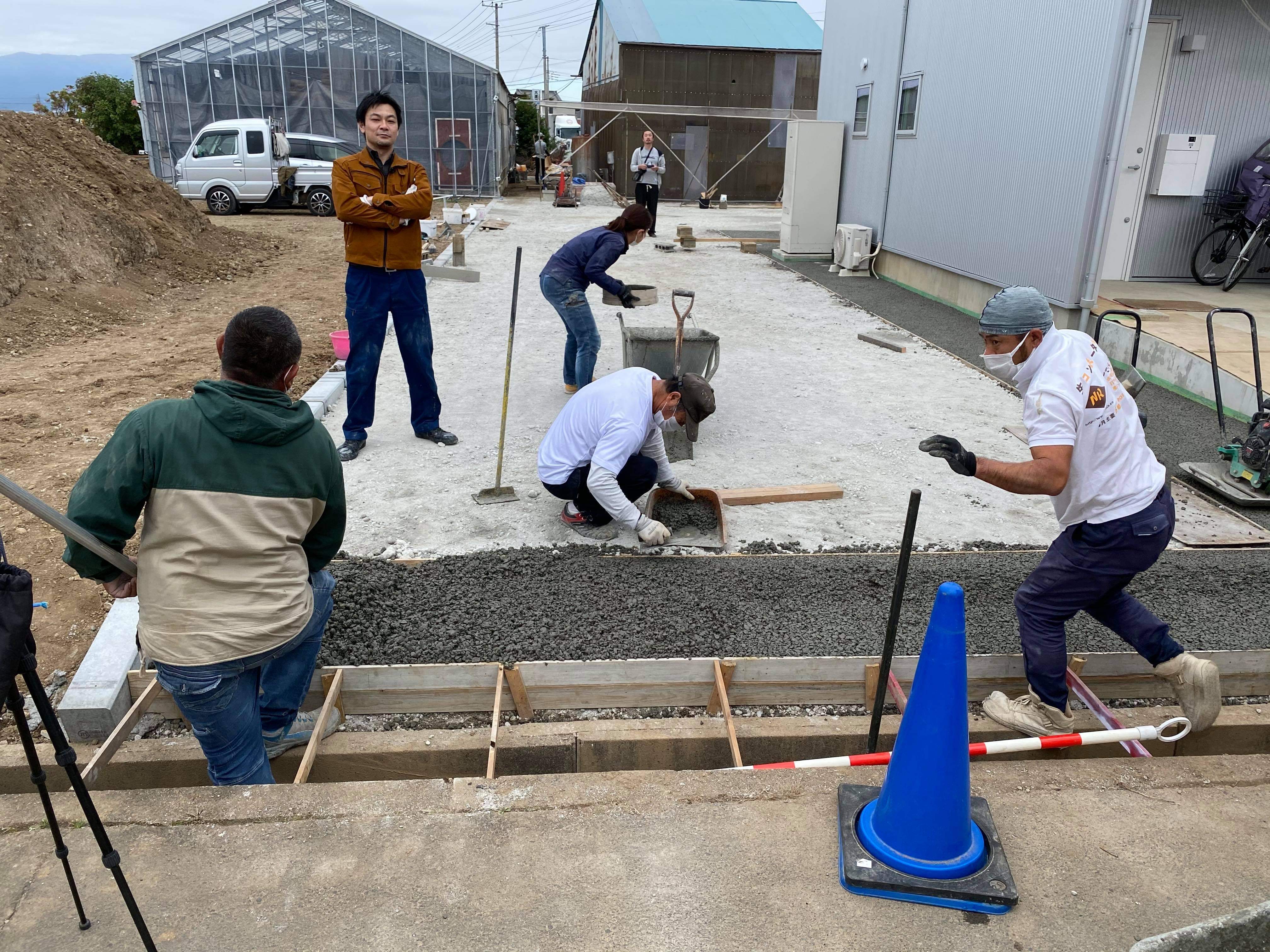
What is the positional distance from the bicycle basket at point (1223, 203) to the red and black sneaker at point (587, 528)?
8.86 meters

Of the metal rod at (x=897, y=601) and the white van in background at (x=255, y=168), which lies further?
the white van in background at (x=255, y=168)

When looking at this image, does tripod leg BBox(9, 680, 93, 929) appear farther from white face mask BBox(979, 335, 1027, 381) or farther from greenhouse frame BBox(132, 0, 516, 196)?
greenhouse frame BBox(132, 0, 516, 196)

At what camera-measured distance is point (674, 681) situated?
11.1ft

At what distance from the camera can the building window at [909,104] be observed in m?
11.6

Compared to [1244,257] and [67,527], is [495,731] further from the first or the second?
[1244,257]

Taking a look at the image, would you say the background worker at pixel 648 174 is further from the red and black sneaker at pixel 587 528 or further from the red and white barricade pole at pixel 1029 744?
the red and white barricade pole at pixel 1029 744

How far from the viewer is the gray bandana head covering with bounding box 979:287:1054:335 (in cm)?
294

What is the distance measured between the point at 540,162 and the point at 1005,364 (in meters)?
26.8

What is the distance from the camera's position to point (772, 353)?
8664mm

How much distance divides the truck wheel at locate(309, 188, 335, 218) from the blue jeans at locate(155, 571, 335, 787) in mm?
17317

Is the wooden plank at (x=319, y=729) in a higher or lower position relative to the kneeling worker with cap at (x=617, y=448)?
lower

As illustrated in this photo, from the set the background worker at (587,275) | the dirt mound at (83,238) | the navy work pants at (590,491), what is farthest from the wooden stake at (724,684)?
the dirt mound at (83,238)

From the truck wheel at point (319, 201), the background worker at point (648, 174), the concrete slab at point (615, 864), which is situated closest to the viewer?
the concrete slab at point (615, 864)

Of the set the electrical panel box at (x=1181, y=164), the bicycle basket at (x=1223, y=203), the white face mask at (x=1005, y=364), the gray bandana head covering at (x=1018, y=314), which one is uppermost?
the electrical panel box at (x=1181, y=164)
